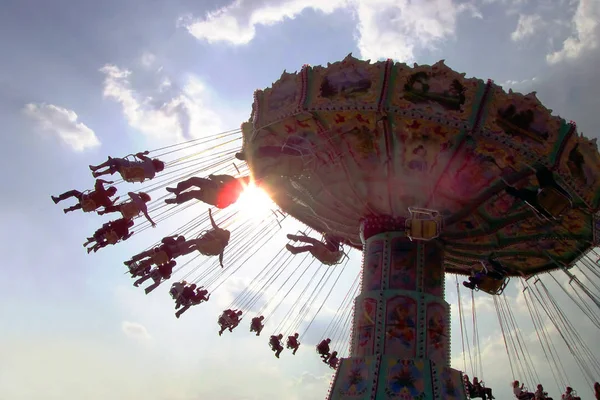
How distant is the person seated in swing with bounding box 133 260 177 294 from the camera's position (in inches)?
381

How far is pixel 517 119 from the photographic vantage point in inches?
340

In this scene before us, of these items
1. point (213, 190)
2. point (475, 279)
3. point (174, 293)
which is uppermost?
point (475, 279)

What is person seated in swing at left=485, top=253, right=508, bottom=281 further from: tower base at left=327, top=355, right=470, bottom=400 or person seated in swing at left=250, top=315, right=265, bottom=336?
person seated in swing at left=250, top=315, right=265, bottom=336

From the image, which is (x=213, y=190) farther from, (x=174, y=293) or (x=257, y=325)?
(x=257, y=325)

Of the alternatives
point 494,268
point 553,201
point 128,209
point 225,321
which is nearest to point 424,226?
point 553,201

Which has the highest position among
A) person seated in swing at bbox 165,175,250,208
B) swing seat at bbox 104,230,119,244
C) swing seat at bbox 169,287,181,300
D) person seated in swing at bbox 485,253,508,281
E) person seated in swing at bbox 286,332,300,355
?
person seated in swing at bbox 485,253,508,281

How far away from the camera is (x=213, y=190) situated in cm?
934

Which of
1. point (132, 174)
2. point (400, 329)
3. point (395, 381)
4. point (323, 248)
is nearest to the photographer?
point (395, 381)

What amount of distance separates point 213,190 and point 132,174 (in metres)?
1.55

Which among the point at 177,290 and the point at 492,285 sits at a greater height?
the point at 492,285

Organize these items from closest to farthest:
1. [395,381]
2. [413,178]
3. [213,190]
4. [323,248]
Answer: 1. [395,381]
2. [213,190]
3. [413,178]
4. [323,248]

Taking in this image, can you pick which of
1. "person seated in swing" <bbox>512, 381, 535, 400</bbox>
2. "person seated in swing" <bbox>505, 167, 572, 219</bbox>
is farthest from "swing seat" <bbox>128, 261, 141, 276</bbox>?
"person seated in swing" <bbox>512, 381, 535, 400</bbox>

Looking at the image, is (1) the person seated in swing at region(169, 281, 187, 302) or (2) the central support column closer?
(2) the central support column

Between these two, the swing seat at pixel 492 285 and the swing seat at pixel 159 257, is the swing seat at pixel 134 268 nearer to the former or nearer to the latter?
the swing seat at pixel 159 257
